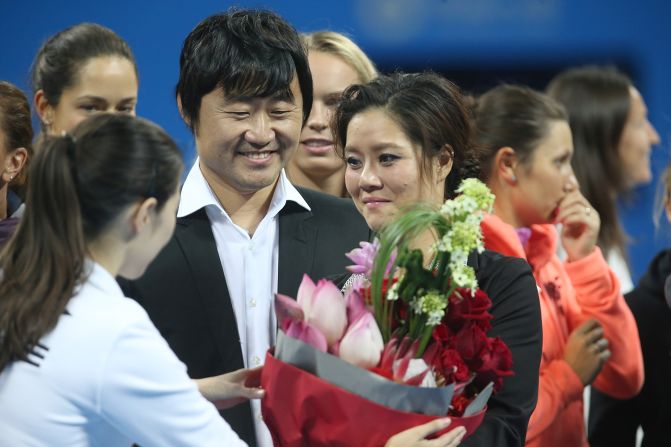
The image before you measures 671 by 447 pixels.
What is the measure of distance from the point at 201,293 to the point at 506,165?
1.17 meters

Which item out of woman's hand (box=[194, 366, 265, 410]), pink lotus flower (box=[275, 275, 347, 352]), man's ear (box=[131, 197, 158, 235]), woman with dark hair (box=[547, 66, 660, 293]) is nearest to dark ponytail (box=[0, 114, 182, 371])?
man's ear (box=[131, 197, 158, 235])

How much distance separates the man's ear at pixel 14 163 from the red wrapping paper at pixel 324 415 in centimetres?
111

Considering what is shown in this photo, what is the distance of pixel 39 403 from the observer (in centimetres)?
164

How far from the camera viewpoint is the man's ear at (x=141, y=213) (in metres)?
1.73

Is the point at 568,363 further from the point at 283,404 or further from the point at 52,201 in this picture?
the point at 52,201

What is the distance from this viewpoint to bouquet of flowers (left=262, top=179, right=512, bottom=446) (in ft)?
5.59

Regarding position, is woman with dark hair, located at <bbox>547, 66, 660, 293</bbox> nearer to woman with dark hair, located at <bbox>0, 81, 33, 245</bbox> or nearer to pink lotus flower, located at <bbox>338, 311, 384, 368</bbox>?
woman with dark hair, located at <bbox>0, 81, 33, 245</bbox>

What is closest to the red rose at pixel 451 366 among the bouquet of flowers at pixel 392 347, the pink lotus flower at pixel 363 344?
the bouquet of flowers at pixel 392 347

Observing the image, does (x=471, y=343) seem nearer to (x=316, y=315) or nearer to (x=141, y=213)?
(x=316, y=315)

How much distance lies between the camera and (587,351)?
2.81 metres

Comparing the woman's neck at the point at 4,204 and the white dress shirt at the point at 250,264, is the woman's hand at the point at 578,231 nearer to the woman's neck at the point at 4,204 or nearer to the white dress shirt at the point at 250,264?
the white dress shirt at the point at 250,264

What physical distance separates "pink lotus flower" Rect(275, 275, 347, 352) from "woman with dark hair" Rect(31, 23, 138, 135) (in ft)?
4.42

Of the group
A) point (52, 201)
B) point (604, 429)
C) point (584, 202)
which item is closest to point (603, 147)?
point (584, 202)

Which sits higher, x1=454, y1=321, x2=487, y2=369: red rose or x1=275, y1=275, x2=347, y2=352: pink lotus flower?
x1=275, y1=275, x2=347, y2=352: pink lotus flower
